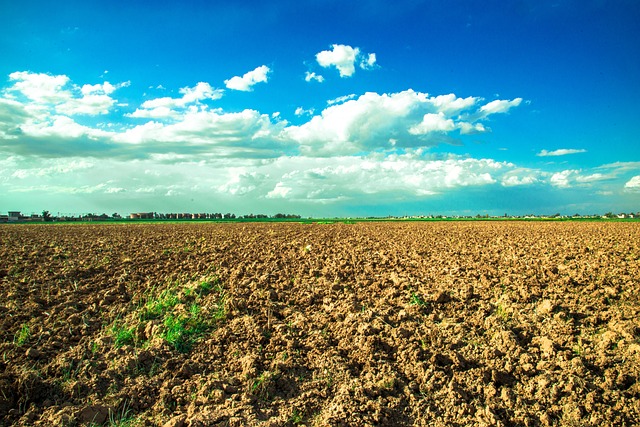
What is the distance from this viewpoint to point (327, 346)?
806cm

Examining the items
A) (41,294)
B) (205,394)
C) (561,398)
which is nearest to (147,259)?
(41,294)

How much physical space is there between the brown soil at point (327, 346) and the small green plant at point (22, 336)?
4 centimetres

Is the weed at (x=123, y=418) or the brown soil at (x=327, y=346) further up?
the brown soil at (x=327, y=346)

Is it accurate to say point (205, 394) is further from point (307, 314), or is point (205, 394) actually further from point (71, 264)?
point (71, 264)

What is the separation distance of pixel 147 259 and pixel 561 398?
1453 cm

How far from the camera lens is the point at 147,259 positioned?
16.2m

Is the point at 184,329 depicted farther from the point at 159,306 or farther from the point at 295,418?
the point at 295,418

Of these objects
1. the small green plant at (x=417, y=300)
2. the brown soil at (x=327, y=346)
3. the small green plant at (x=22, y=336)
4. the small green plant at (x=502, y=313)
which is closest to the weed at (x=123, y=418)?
the brown soil at (x=327, y=346)

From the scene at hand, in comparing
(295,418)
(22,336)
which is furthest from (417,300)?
(22,336)

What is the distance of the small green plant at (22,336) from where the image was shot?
28.7 ft

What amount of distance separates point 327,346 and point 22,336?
22.0 feet

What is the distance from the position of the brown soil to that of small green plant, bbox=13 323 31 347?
4 cm

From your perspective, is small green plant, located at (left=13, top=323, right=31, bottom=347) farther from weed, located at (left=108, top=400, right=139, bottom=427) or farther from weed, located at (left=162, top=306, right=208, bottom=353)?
weed, located at (left=108, top=400, right=139, bottom=427)

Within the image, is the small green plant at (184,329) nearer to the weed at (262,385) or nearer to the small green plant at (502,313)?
the weed at (262,385)
